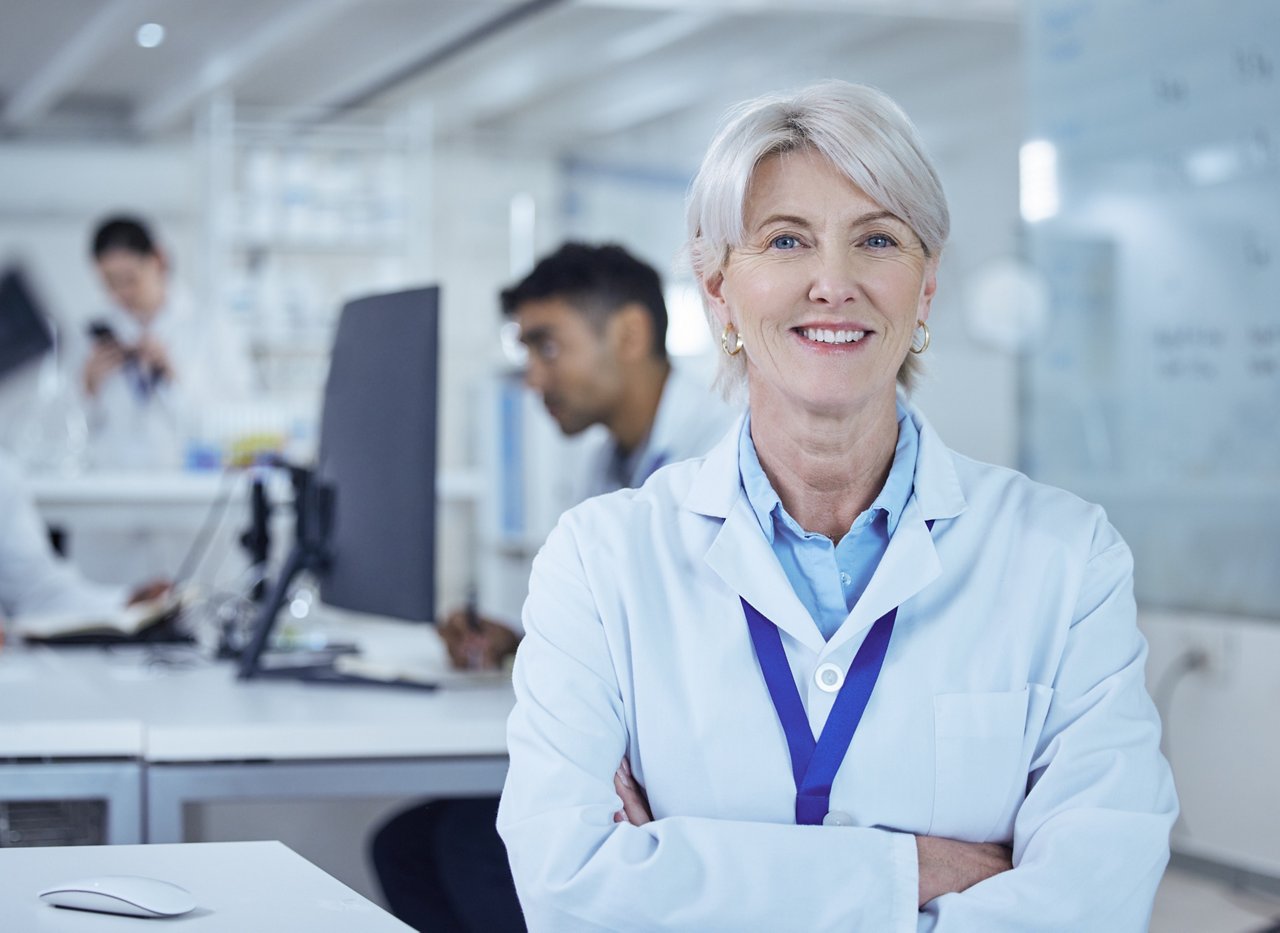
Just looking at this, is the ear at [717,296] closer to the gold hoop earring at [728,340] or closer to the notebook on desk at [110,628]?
the gold hoop earring at [728,340]

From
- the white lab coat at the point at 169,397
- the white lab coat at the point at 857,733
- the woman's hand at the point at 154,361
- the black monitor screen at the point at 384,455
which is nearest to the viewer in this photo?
the white lab coat at the point at 857,733

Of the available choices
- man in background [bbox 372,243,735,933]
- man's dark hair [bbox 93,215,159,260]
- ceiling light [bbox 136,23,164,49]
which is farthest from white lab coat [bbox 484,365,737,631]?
ceiling light [bbox 136,23,164,49]

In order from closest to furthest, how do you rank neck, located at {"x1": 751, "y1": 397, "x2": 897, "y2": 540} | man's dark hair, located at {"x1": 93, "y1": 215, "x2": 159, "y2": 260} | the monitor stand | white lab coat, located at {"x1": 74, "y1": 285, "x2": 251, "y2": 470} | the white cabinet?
neck, located at {"x1": 751, "y1": 397, "x2": 897, "y2": 540} → the monitor stand → white lab coat, located at {"x1": 74, "y1": 285, "x2": 251, "y2": 470} → man's dark hair, located at {"x1": 93, "y1": 215, "x2": 159, "y2": 260} → the white cabinet

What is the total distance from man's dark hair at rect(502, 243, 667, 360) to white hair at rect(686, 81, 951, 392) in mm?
1345

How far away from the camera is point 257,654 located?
2.25m

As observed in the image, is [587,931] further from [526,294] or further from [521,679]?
[526,294]

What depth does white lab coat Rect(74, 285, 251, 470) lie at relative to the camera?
18.9 ft

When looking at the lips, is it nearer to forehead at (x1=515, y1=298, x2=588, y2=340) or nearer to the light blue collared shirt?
the light blue collared shirt

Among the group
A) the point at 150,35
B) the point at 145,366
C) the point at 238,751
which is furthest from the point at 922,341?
the point at 150,35

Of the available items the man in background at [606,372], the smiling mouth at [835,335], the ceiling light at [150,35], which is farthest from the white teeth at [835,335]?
the ceiling light at [150,35]

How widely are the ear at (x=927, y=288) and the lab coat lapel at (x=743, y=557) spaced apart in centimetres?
24

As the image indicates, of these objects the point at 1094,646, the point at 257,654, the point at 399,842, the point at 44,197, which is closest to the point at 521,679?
the point at 1094,646

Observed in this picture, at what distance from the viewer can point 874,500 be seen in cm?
149

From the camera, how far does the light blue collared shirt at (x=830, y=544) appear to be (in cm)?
145
